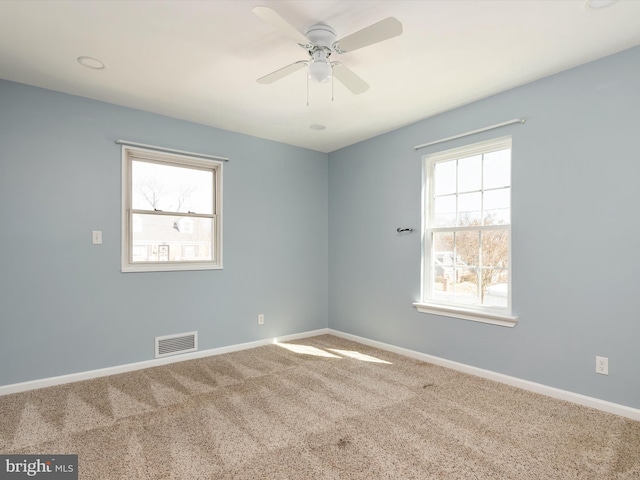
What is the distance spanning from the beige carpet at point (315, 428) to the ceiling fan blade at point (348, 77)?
2.33m

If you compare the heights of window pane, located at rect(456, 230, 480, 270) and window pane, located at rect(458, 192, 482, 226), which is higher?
window pane, located at rect(458, 192, 482, 226)

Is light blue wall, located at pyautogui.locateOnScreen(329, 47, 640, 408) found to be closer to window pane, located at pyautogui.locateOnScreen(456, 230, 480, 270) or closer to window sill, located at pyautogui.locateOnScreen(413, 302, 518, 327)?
window sill, located at pyautogui.locateOnScreen(413, 302, 518, 327)

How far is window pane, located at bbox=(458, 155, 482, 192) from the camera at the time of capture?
3389 millimetres

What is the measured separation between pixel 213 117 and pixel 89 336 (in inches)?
97.8

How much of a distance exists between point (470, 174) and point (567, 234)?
1053 millimetres

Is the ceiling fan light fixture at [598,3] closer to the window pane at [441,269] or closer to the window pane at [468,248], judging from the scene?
the window pane at [468,248]

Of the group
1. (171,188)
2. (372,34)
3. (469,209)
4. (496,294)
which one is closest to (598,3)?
(372,34)

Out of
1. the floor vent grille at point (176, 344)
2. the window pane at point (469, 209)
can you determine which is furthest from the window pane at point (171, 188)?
the window pane at point (469, 209)

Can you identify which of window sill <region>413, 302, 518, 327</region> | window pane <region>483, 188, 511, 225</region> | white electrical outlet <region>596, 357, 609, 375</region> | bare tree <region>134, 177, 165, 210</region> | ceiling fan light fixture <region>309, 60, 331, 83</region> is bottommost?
white electrical outlet <region>596, 357, 609, 375</region>

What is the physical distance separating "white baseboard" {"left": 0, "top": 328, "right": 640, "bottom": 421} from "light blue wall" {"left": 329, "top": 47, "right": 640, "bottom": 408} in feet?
0.16

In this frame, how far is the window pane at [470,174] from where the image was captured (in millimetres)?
3389

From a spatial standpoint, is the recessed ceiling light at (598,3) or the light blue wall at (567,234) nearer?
the recessed ceiling light at (598,3)

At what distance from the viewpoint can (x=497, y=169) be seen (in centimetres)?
323

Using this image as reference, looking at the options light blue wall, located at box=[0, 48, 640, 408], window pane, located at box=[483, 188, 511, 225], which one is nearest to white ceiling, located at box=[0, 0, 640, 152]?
light blue wall, located at box=[0, 48, 640, 408]
